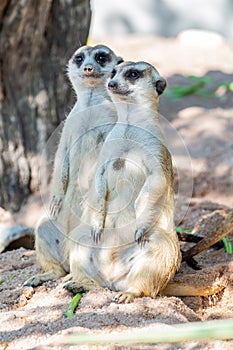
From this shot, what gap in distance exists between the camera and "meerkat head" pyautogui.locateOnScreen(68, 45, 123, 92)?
14.4 ft

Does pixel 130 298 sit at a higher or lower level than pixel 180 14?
lower

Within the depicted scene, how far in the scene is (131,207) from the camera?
3818 mm

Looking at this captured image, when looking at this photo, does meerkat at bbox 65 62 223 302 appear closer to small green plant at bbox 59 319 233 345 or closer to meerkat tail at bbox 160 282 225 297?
meerkat tail at bbox 160 282 225 297

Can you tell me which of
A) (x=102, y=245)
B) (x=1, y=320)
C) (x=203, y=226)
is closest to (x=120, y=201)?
(x=102, y=245)

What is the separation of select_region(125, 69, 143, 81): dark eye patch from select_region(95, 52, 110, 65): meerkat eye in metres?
0.59

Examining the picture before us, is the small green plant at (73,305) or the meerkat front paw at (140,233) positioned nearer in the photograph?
the small green plant at (73,305)

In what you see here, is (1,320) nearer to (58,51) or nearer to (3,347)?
(3,347)

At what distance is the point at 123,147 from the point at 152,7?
6788mm

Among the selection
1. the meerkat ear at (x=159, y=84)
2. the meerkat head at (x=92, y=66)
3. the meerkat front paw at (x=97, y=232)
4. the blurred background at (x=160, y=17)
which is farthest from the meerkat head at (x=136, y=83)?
the blurred background at (x=160, y=17)

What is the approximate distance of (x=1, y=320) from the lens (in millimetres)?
3443

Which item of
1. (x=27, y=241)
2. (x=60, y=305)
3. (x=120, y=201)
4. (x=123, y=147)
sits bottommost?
(x=27, y=241)

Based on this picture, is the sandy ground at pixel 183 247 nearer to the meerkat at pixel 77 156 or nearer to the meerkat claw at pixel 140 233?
the meerkat at pixel 77 156

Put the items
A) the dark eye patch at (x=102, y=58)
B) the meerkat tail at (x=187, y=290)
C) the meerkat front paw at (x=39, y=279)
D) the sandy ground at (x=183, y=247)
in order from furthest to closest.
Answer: the dark eye patch at (x=102, y=58)
the meerkat front paw at (x=39, y=279)
the meerkat tail at (x=187, y=290)
the sandy ground at (x=183, y=247)

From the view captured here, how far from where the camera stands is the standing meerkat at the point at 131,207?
12.1 ft
